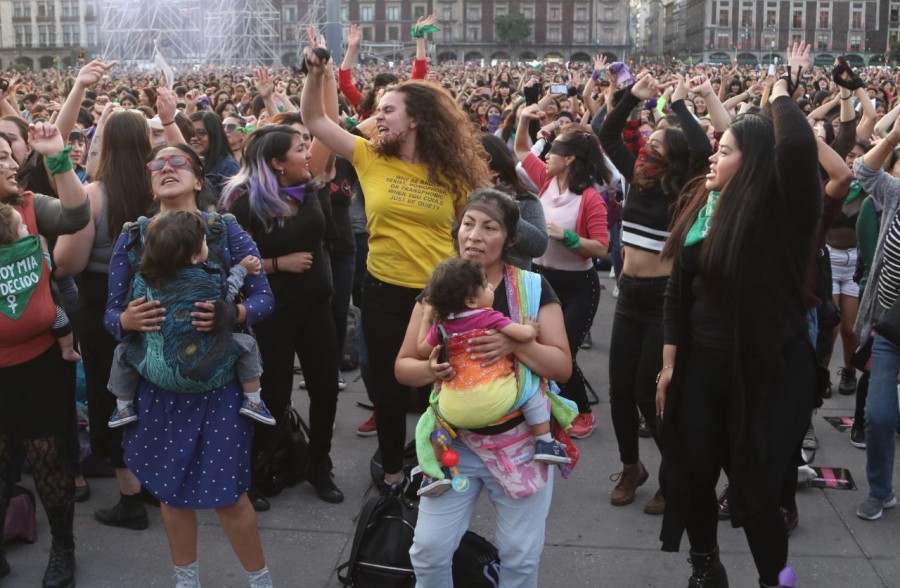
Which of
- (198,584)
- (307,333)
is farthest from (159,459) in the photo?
(307,333)

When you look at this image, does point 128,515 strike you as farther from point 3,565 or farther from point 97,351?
point 97,351

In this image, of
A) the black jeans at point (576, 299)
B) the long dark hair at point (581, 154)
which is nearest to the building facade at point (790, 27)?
the long dark hair at point (581, 154)

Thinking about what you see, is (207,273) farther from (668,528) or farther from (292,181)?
(668,528)

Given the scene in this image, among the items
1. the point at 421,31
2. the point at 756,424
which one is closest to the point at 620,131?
the point at 756,424

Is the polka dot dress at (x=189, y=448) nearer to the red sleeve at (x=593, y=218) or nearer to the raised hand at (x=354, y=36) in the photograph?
the red sleeve at (x=593, y=218)

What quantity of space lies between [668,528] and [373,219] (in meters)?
1.75

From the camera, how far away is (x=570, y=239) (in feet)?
16.9

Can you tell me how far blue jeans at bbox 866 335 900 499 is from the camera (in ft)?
14.1

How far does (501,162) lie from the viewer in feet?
15.8

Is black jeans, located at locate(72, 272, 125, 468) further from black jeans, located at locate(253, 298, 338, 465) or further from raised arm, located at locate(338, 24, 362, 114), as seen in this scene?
raised arm, located at locate(338, 24, 362, 114)

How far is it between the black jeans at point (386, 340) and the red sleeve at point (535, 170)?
6.23 ft

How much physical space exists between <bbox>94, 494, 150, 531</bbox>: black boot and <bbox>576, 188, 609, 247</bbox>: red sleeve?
2699 mm

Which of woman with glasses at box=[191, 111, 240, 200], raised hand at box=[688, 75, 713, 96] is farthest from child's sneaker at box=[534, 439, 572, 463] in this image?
woman with glasses at box=[191, 111, 240, 200]

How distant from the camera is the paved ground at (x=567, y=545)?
3.88 metres
